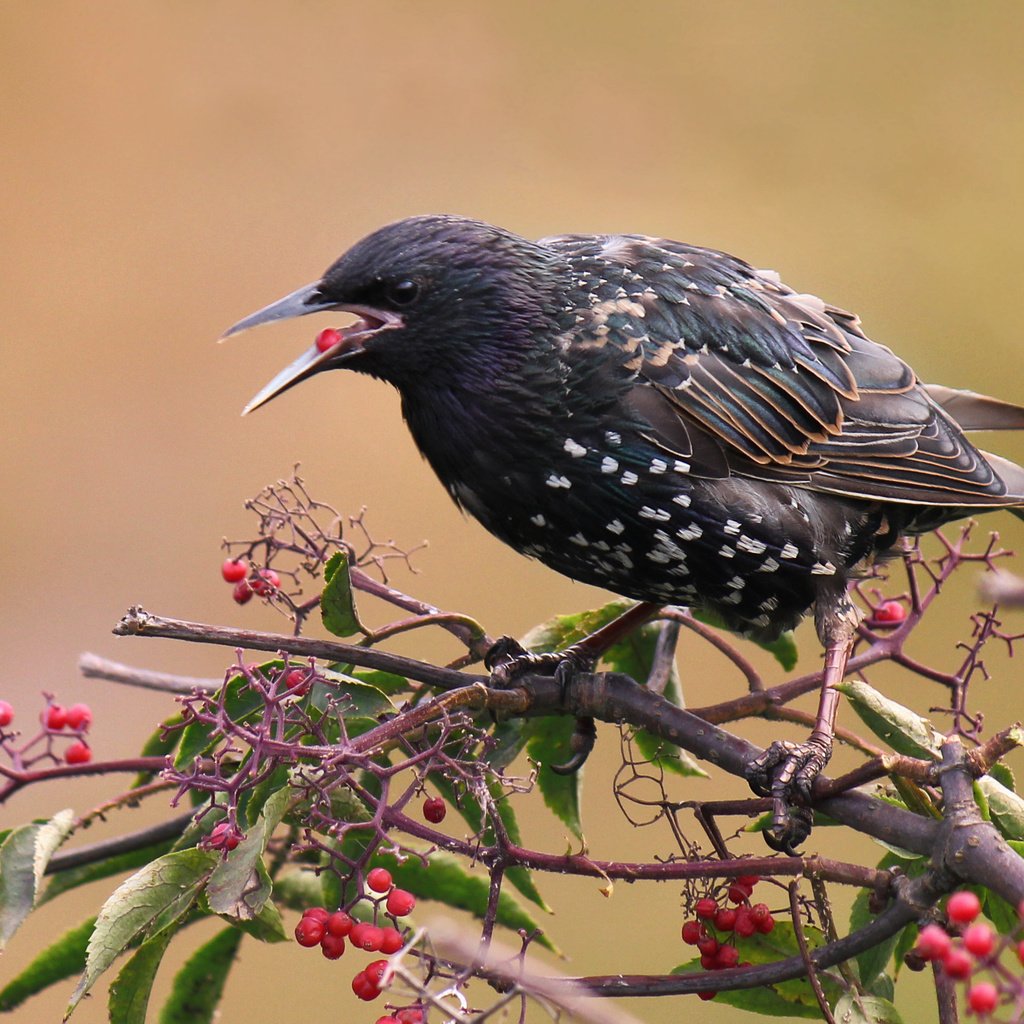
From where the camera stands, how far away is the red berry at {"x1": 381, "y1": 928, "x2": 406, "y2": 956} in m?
2.09

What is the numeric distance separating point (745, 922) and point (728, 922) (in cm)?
3

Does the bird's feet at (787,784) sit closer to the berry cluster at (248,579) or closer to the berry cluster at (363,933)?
the berry cluster at (363,933)

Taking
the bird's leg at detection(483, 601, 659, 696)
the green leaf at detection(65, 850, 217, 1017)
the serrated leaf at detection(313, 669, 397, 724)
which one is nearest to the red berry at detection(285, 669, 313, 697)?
the serrated leaf at detection(313, 669, 397, 724)

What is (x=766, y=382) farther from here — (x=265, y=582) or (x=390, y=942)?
(x=390, y=942)

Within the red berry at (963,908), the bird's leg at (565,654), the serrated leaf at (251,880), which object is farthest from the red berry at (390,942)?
the red berry at (963,908)

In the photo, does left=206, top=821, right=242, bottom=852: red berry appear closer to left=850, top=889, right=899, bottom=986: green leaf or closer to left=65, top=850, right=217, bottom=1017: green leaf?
left=65, top=850, right=217, bottom=1017: green leaf

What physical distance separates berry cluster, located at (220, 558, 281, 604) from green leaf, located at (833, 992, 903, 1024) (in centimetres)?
111

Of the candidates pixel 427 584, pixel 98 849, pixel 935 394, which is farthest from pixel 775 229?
pixel 98 849

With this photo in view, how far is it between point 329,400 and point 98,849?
5572 millimetres

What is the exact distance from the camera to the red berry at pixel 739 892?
224 centimetres

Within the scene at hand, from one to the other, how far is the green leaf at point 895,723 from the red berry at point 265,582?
96cm

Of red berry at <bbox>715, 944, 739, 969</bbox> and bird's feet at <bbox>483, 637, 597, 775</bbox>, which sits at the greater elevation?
bird's feet at <bbox>483, 637, 597, 775</bbox>

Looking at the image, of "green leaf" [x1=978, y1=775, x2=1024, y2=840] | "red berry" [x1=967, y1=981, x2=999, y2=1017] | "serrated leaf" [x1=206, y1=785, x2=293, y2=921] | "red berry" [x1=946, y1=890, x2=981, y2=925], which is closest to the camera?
"red berry" [x1=967, y1=981, x2=999, y2=1017]

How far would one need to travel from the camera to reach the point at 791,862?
1963 millimetres
